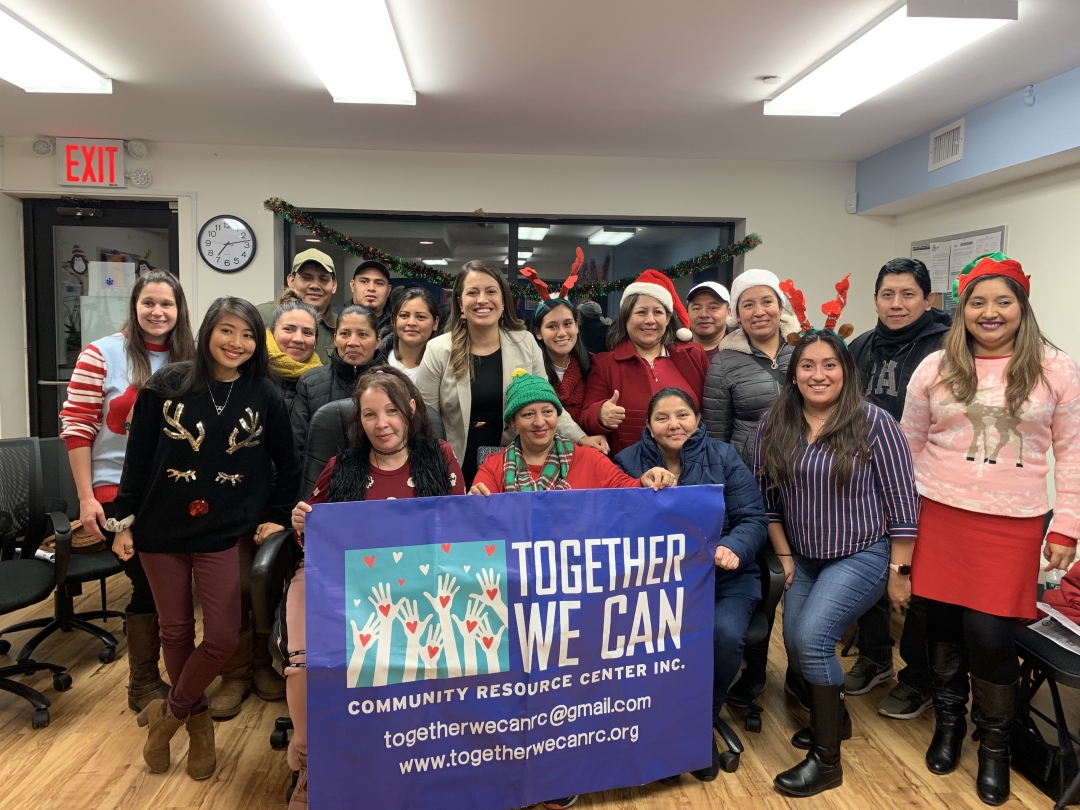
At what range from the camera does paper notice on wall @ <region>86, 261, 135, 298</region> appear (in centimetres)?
523

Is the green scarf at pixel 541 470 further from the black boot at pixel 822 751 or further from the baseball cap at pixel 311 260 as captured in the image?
the baseball cap at pixel 311 260

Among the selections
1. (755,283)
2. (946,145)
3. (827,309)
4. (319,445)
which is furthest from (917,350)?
(319,445)

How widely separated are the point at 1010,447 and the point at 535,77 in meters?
2.74

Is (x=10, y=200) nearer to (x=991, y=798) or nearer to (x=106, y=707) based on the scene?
(x=106, y=707)

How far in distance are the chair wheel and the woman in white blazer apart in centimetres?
112

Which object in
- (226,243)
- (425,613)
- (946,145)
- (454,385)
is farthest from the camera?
(226,243)

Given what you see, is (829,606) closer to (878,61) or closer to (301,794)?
(301,794)

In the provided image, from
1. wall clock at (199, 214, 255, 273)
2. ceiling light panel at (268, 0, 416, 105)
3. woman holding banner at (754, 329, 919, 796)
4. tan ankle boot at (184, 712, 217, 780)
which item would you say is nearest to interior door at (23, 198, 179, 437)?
wall clock at (199, 214, 255, 273)

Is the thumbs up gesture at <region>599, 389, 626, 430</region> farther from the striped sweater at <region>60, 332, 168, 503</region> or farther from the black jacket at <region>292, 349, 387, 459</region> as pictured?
the striped sweater at <region>60, 332, 168, 503</region>

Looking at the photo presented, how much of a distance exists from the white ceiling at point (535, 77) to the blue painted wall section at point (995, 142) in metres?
0.09

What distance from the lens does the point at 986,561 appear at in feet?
7.00

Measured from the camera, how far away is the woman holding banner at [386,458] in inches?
83.0

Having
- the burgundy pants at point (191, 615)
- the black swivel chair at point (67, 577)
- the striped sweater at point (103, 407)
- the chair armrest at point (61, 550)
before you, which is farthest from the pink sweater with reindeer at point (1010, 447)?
the black swivel chair at point (67, 577)

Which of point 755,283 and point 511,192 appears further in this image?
point 511,192
